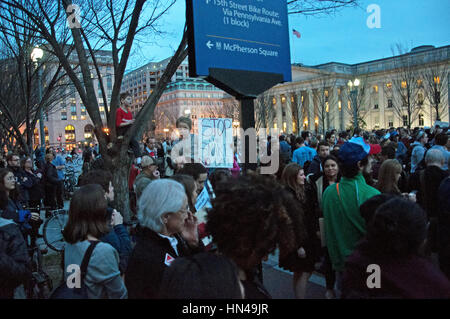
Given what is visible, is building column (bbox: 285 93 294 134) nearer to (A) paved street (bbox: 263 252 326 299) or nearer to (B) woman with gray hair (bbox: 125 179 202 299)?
(A) paved street (bbox: 263 252 326 299)

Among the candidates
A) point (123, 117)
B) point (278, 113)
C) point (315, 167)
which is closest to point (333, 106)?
point (278, 113)

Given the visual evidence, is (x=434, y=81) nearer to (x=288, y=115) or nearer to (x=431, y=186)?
(x=431, y=186)

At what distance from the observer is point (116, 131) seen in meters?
6.96

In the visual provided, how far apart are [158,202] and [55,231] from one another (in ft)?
17.3

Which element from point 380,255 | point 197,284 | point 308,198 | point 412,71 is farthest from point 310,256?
point 412,71

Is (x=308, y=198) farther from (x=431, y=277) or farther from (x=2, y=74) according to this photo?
(x=2, y=74)

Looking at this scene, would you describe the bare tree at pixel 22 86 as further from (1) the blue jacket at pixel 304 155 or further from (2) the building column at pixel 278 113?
(2) the building column at pixel 278 113

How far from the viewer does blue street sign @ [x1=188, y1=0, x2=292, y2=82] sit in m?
3.12

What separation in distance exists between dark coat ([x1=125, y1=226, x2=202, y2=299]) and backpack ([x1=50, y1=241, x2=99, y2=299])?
484 millimetres

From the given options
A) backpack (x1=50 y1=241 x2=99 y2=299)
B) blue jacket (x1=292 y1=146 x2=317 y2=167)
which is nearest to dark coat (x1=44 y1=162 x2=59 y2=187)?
blue jacket (x1=292 y1=146 x2=317 y2=167)

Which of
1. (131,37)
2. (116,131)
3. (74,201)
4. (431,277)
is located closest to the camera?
(431,277)

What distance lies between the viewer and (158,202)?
2.49 metres

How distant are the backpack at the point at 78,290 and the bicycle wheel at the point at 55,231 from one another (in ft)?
13.6
